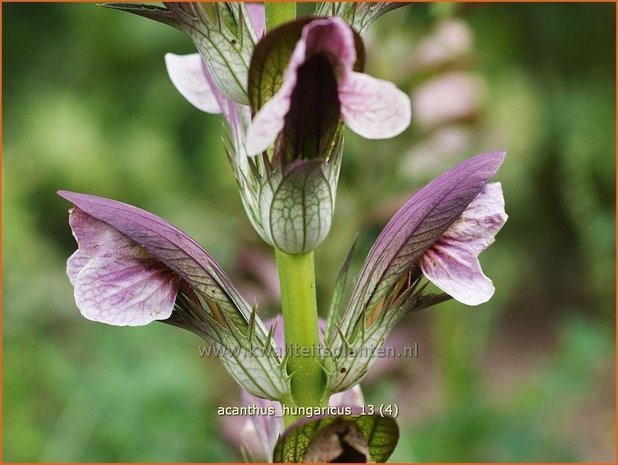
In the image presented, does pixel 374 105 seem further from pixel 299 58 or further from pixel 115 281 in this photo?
pixel 115 281

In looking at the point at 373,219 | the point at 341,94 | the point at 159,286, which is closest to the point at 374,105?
the point at 341,94

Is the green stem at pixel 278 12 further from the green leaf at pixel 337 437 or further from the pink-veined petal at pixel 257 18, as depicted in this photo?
the green leaf at pixel 337 437

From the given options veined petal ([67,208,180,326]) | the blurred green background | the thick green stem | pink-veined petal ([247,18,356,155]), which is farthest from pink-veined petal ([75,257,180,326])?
the blurred green background

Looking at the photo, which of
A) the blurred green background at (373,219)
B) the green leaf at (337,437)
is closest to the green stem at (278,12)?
the green leaf at (337,437)

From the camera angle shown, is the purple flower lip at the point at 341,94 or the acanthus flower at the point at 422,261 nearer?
the purple flower lip at the point at 341,94

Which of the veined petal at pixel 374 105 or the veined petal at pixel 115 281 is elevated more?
the veined petal at pixel 374 105

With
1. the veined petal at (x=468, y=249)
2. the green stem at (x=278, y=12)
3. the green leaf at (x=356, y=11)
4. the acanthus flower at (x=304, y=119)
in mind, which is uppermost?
the green leaf at (x=356, y=11)
